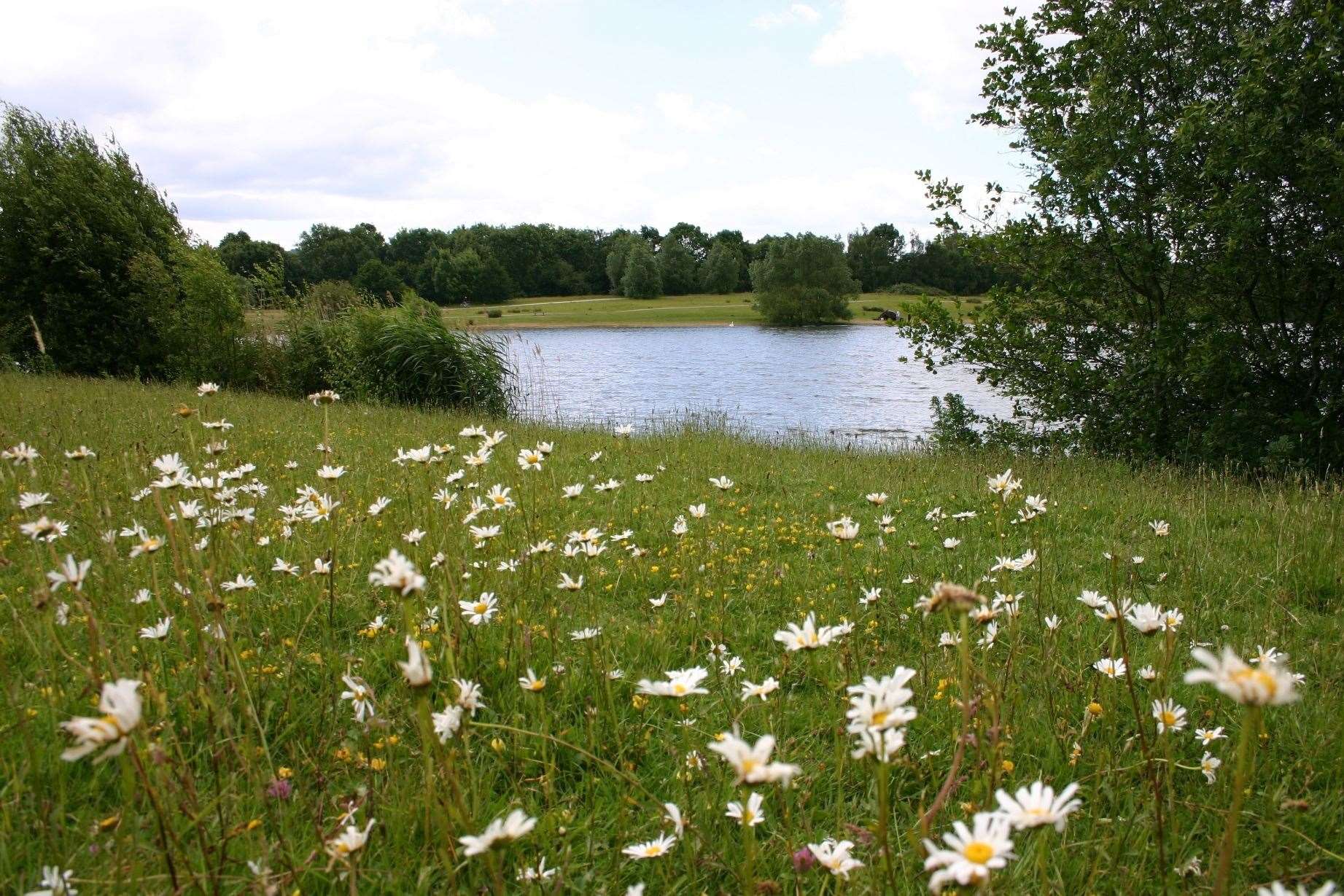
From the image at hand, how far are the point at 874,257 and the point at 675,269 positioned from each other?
19.4 m

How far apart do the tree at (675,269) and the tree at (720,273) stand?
150 cm

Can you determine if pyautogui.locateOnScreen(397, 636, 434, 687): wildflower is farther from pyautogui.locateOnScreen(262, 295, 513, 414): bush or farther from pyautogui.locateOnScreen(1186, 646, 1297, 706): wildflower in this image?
pyautogui.locateOnScreen(262, 295, 513, 414): bush

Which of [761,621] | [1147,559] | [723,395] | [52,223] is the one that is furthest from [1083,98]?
[52,223]

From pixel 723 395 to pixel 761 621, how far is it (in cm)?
1715

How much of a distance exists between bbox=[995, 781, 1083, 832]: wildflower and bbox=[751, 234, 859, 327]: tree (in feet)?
179

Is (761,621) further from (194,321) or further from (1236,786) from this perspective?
(194,321)

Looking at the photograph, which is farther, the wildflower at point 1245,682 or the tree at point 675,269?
the tree at point 675,269

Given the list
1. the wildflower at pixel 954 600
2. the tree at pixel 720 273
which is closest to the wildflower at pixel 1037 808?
the wildflower at pixel 954 600

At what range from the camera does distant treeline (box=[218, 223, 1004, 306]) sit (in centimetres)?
6725

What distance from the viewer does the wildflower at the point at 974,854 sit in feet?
2.60

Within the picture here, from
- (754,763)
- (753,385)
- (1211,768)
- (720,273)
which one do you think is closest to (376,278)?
(720,273)

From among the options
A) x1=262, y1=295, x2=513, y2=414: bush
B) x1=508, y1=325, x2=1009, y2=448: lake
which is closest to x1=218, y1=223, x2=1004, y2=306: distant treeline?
x1=508, y1=325, x2=1009, y2=448: lake

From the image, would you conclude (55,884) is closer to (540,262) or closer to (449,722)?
(449,722)

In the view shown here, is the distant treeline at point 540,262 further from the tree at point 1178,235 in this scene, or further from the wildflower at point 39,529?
the wildflower at point 39,529
